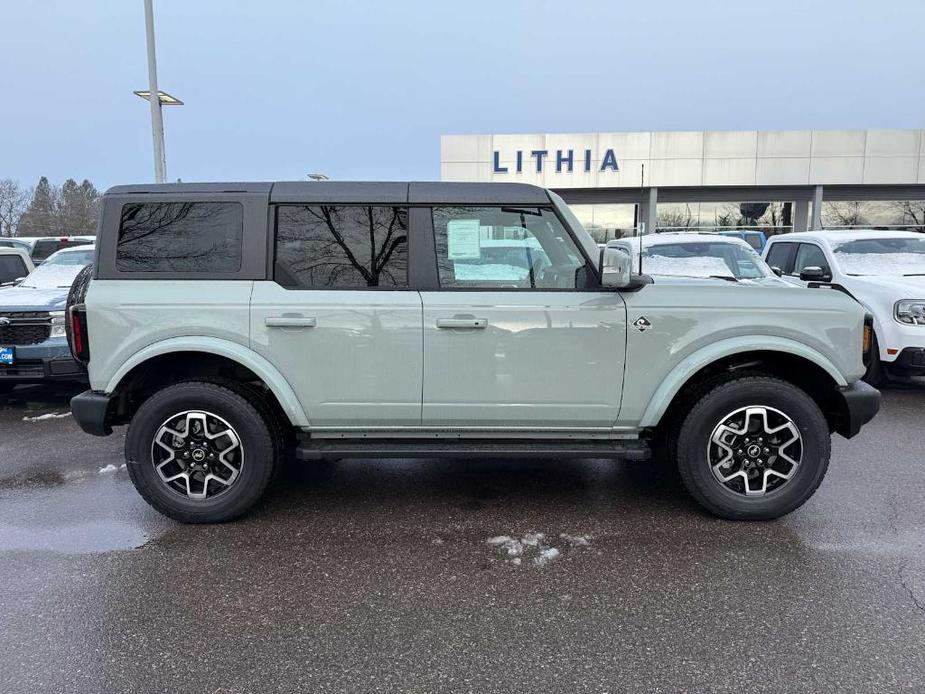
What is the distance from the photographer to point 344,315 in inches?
149

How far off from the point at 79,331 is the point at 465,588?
283cm

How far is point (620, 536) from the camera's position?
12.4ft

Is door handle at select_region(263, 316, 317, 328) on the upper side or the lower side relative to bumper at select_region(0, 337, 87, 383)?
upper

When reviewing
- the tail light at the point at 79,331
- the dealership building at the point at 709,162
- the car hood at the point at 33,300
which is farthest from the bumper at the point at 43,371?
the dealership building at the point at 709,162

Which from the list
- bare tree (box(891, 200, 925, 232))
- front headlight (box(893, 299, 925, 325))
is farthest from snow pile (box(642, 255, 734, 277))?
bare tree (box(891, 200, 925, 232))

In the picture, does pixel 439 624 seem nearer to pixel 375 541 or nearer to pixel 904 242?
pixel 375 541

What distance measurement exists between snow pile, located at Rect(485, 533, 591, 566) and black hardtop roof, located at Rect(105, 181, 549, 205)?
1.99 m

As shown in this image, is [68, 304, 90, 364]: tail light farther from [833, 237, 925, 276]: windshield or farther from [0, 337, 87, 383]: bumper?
[833, 237, 925, 276]: windshield

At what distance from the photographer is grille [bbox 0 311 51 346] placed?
671cm

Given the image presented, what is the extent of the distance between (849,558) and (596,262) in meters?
2.12

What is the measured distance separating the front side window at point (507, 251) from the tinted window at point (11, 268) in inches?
334

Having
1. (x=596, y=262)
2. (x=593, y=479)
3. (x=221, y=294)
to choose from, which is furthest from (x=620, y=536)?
(x=221, y=294)

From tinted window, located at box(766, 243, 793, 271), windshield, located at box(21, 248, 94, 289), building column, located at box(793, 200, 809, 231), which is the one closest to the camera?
windshield, located at box(21, 248, 94, 289)

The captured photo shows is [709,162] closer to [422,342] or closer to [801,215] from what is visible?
[801,215]
